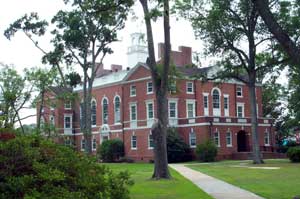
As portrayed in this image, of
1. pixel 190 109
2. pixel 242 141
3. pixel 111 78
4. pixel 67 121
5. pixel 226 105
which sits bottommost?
pixel 242 141

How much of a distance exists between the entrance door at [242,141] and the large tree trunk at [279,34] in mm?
45947

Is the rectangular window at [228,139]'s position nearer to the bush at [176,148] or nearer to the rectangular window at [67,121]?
the bush at [176,148]

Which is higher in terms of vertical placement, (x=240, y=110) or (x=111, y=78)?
(x=111, y=78)

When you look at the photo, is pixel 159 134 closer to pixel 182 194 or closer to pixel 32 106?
pixel 182 194

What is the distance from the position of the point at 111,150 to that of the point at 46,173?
1992 inches

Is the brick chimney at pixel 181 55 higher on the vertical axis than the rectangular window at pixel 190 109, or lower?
higher

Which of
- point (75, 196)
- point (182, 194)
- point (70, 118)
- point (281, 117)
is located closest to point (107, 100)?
point (70, 118)

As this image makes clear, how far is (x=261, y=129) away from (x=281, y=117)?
23323 mm

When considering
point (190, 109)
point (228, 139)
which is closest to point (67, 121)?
point (190, 109)

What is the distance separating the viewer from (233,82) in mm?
60094

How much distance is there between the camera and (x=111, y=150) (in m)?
57.6

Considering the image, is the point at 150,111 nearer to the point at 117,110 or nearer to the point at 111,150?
the point at 117,110

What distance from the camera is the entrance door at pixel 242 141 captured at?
57.7m

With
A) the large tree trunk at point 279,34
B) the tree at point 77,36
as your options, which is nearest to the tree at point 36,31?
the tree at point 77,36
